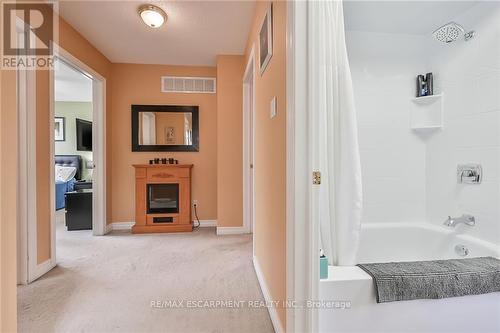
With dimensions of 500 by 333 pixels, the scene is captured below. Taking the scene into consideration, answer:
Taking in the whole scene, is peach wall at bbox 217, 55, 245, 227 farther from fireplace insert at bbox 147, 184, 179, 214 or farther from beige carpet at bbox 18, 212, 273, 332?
fireplace insert at bbox 147, 184, 179, 214

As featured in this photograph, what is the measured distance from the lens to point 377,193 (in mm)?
2250

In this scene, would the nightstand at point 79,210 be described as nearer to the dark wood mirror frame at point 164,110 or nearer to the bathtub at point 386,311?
the dark wood mirror frame at point 164,110

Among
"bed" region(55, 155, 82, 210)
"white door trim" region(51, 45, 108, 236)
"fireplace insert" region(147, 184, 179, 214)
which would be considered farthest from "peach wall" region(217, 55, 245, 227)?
"bed" region(55, 155, 82, 210)

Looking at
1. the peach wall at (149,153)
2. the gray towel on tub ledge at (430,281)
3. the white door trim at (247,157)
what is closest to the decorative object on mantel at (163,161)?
the peach wall at (149,153)

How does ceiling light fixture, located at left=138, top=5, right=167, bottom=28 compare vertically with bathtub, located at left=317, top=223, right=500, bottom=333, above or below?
above

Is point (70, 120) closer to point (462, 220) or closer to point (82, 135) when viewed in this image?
point (82, 135)

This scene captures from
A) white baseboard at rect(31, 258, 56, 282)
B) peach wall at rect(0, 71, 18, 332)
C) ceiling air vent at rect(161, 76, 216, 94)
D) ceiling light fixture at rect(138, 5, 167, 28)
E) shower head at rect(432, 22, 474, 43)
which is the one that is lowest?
white baseboard at rect(31, 258, 56, 282)

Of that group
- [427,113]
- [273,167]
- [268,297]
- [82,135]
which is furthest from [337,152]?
[82,135]

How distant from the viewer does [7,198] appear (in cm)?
84

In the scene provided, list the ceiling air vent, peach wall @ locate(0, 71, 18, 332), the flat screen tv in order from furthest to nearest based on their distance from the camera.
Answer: the flat screen tv → the ceiling air vent → peach wall @ locate(0, 71, 18, 332)

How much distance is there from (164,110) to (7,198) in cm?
301

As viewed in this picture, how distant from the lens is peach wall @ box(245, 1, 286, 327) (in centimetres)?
137

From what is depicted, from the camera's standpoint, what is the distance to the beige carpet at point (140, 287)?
154 cm

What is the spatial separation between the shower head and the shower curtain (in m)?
1.08
